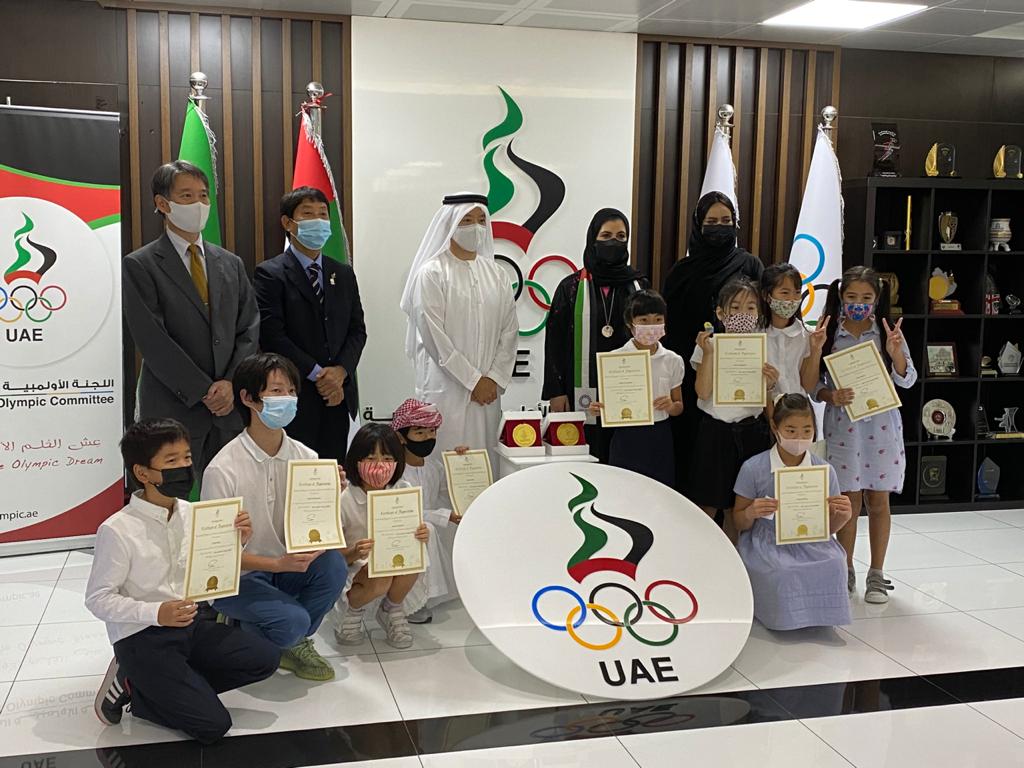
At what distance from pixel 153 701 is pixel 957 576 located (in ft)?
12.4

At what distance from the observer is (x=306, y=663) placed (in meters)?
3.69

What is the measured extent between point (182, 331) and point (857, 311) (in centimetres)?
279

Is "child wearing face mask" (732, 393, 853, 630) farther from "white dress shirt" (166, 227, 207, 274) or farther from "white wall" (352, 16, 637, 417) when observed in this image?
"white dress shirt" (166, 227, 207, 274)

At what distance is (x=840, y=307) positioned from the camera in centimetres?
442

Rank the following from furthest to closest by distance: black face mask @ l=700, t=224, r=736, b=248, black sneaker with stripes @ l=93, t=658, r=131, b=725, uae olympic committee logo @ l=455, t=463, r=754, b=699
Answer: black face mask @ l=700, t=224, r=736, b=248
uae olympic committee logo @ l=455, t=463, r=754, b=699
black sneaker with stripes @ l=93, t=658, r=131, b=725

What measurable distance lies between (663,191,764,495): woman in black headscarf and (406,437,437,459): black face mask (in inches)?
46.2

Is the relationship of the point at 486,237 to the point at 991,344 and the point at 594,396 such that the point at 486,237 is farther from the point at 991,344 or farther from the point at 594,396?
the point at 991,344

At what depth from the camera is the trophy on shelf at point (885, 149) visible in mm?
6133

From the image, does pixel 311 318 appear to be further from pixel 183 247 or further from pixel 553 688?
pixel 553 688

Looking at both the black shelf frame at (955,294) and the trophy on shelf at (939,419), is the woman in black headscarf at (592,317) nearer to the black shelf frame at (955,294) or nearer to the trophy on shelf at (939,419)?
the black shelf frame at (955,294)

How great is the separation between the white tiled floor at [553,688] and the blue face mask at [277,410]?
94 cm

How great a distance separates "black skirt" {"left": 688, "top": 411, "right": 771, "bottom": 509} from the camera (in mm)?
4312

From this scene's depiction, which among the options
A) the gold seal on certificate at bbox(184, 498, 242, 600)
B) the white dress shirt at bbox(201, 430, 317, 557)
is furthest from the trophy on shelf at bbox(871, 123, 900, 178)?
the gold seal on certificate at bbox(184, 498, 242, 600)

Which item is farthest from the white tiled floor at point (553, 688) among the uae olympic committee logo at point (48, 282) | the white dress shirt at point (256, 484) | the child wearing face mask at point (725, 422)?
the uae olympic committee logo at point (48, 282)
